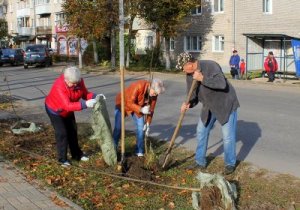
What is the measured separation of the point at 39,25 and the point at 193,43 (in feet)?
137

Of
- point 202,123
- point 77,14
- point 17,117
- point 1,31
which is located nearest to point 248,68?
point 77,14

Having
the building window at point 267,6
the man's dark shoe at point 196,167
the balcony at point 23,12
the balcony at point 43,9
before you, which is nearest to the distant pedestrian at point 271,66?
the building window at point 267,6

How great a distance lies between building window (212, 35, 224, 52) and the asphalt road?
43.5ft

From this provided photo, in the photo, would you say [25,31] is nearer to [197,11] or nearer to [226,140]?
[197,11]

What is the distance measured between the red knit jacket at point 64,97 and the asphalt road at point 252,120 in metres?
2.61

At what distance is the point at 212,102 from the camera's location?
6.77m

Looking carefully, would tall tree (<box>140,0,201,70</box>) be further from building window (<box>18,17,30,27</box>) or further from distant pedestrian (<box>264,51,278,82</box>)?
building window (<box>18,17,30,27</box>)

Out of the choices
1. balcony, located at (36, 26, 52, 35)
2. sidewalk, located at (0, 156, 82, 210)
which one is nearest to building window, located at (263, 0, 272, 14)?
sidewalk, located at (0, 156, 82, 210)

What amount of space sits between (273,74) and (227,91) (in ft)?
59.3

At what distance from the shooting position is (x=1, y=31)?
236 ft

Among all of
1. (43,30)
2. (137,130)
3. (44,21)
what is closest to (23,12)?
(44,21)

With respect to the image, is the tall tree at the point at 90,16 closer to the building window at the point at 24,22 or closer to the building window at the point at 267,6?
the building window at the point at 267,6

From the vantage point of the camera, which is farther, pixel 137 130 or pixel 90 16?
pixel 90 16

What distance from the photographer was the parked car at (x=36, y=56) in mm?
40938
